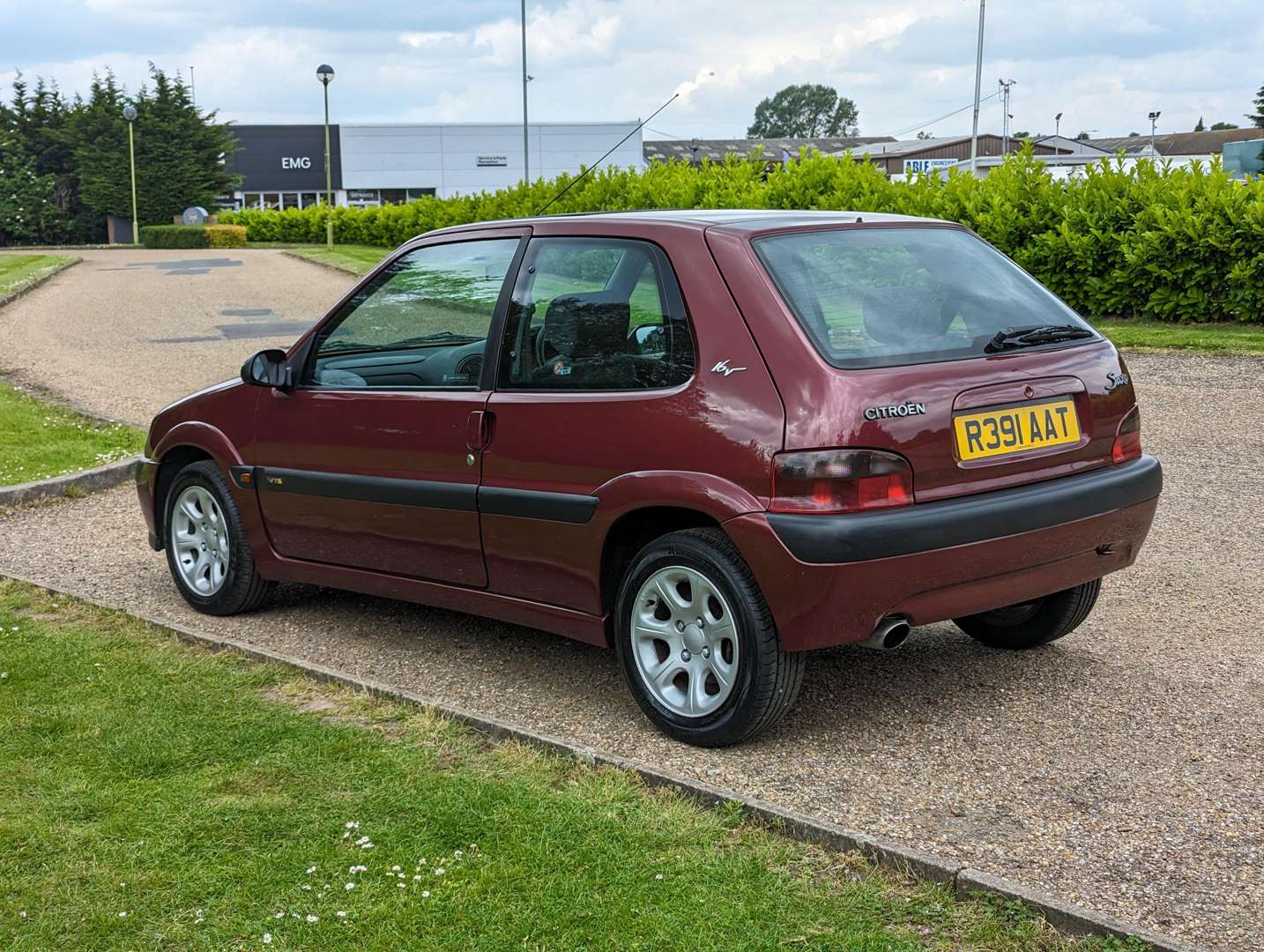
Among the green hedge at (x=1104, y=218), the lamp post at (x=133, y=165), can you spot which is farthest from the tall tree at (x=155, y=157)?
the green hedge at (x=1104, y=218)

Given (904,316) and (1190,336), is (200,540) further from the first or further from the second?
(1190,336)

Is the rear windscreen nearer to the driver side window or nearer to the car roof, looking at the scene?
the car roof

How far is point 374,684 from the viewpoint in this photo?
200 inches

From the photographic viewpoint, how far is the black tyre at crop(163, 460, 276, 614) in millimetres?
6199

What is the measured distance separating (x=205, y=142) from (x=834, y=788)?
218 ft

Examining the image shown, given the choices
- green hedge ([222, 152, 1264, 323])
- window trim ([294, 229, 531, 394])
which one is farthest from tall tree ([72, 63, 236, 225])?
window trim ([294, 229, 531, 394])

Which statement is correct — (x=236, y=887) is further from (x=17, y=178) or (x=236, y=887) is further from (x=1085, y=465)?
(x=17, y=178)

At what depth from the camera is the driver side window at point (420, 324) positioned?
5.20m

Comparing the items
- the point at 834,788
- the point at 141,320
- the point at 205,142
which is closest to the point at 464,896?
the point at 834,788

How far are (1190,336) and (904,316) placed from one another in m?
10.0

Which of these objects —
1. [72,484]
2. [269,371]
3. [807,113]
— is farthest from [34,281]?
[807,113]

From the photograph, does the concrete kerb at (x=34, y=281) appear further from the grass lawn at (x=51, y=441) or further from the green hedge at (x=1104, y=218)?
the green hedge at (x=1104, y=218)

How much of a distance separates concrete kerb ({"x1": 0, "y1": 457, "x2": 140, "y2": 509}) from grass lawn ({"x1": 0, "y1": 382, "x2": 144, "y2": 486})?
22 centimetres

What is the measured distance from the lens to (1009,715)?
4773mm
